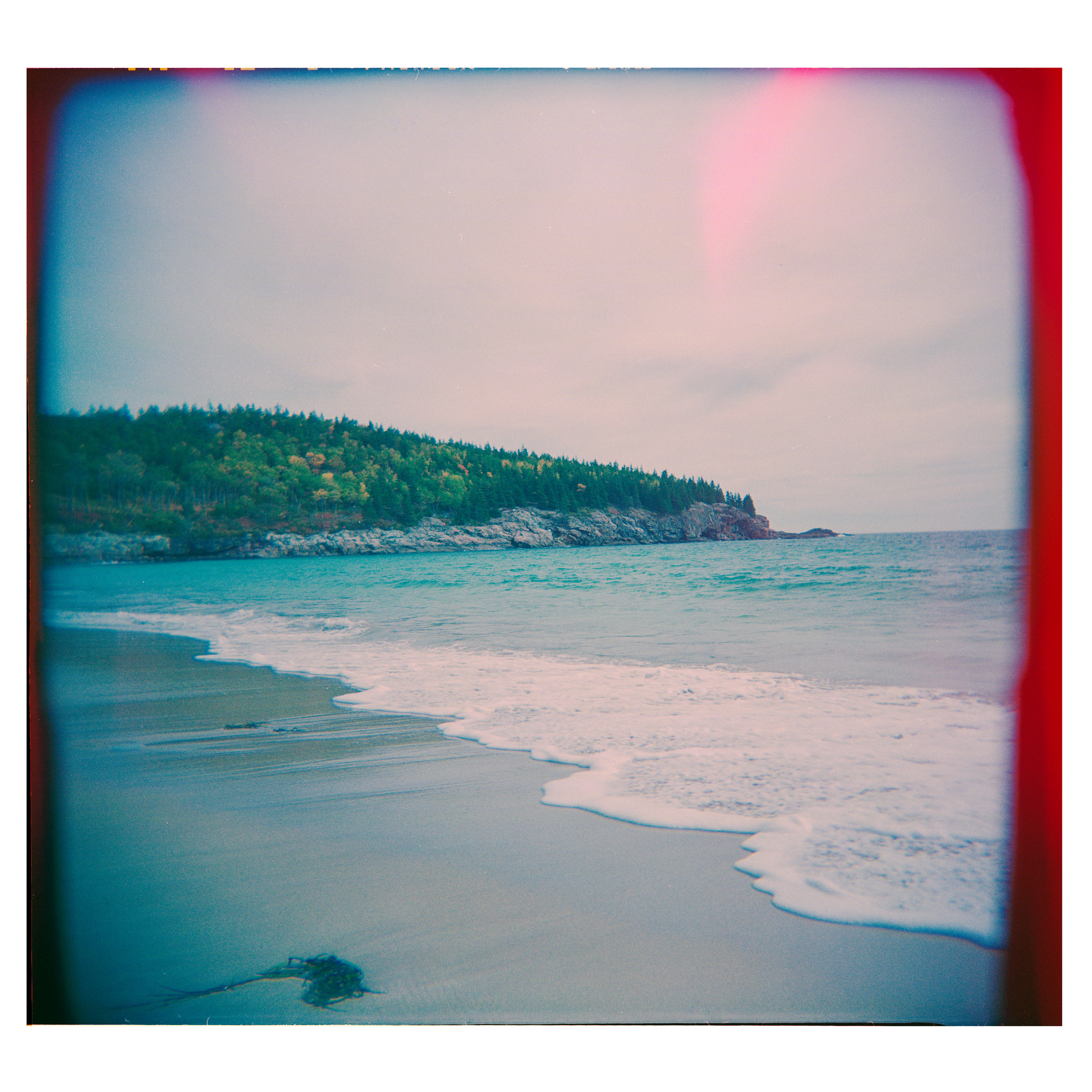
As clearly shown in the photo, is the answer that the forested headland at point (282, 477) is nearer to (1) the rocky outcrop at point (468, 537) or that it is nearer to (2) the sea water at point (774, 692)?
(1) the rocky outcrop at point (468, 537)

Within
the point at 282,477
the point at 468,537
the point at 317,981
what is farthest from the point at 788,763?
the point at 468,537

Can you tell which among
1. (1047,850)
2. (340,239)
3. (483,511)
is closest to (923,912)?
(1047,850)

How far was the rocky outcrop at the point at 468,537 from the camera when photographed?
5902mm

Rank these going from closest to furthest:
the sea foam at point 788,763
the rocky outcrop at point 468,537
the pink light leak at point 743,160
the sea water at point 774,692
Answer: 1. the sea foam at point 788,763
2. the sea water at point 774,692
3. the pink light leak at point 743,160
4. the rocky outcrop at point 468,537

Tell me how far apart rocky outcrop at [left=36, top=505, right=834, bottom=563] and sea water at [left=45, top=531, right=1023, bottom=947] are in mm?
305

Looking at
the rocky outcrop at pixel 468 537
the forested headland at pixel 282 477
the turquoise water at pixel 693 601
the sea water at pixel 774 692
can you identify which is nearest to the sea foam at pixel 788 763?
the sea water at pixel 774 692

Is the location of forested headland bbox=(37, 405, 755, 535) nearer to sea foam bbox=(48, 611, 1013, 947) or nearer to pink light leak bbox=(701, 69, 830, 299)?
sea foam bbox=(48, 611, 1013, 947)

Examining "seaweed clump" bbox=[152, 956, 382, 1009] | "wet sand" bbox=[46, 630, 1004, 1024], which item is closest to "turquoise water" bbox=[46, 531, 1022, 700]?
"wet sand" bbox=[46, 630, 1004, 1024]

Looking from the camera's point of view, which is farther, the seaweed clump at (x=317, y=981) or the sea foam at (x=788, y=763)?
the sea foam at (x=788, y=763)

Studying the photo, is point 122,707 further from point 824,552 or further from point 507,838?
point 824,552

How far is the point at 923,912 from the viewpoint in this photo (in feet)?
6.43

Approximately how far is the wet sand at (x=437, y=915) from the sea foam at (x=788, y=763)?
0.14 metres

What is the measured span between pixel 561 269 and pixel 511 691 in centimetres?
297

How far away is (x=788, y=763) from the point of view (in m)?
2.92
